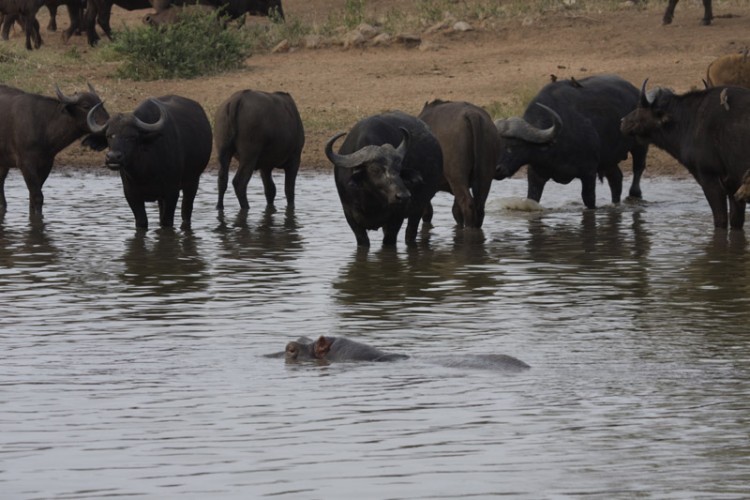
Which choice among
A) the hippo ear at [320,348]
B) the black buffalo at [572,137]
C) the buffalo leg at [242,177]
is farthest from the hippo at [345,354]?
the buffalo leg at [242,177]

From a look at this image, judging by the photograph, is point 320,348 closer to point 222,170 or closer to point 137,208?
point 137,208

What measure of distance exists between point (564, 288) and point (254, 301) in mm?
2029

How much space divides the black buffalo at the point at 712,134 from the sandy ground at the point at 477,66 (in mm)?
4549

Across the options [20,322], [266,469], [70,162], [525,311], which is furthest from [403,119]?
[70,162]

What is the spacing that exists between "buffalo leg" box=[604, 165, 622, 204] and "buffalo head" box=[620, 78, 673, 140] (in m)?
1.25

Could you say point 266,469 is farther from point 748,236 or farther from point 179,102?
point 179,102

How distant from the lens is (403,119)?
12.7 m

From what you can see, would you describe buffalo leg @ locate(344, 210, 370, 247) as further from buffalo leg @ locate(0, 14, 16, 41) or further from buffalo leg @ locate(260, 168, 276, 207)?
buffalo leg @ locate(0, 14, 16, 41)

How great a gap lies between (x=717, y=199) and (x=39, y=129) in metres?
6.02

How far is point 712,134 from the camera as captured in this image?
1370 centimetres

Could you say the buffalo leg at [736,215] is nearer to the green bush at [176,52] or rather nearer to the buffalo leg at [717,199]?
the buffalo leg at [717,199]

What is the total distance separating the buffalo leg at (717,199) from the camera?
45.1ft

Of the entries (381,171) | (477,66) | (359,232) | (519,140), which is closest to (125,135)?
(359,232)

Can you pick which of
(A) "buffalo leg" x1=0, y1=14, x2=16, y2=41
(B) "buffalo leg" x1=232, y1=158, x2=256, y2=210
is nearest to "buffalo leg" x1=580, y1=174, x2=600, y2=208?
(B) "buffalo leg" x1=232, y1=158, x2=256, y2=210
